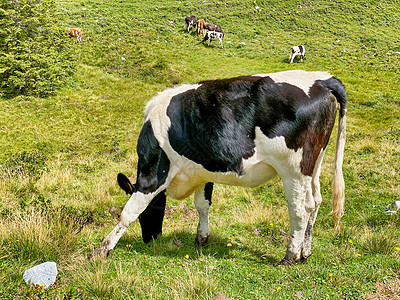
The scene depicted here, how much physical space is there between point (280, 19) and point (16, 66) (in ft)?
85.8

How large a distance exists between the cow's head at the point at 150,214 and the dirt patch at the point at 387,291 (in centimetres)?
323

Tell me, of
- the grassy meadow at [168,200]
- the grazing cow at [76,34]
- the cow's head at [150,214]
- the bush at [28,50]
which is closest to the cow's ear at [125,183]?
the cow's head at [150,214]

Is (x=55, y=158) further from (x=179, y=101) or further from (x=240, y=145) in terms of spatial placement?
(x=240, y=145)

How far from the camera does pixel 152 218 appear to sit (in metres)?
5.49

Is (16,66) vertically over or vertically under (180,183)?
under

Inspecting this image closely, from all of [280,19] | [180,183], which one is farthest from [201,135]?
[280,19]

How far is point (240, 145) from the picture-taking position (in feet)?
14.4

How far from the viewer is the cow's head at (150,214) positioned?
17.9ft

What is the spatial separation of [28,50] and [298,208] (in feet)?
50.2

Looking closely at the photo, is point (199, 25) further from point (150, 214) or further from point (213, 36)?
point (150, 214)

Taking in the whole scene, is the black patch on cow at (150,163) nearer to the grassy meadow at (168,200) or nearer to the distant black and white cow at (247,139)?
the distant black and white cow at (247,139)

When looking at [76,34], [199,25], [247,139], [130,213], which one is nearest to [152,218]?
[130,213]

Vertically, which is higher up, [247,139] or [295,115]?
[295,115]

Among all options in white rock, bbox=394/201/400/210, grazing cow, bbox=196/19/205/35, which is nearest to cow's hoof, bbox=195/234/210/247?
white rock, bbox=394/201/400/210
